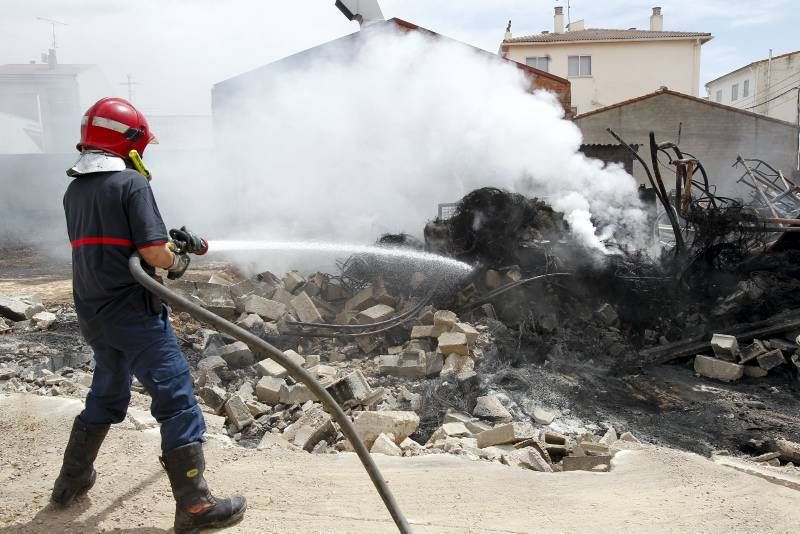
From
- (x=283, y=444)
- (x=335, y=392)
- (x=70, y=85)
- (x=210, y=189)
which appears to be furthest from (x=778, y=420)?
(x=70, y=85)

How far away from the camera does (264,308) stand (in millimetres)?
7258

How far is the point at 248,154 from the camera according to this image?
1403cm

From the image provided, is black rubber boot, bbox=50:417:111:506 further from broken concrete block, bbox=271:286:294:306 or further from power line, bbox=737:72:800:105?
power line, bbox=737:72:800:105

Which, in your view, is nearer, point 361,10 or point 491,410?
point 491,410

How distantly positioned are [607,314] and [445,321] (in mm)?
2440

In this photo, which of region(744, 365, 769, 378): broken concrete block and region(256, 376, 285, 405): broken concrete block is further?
region(744, 365, 769, 378): broken concrete block

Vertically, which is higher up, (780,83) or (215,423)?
(780,83)

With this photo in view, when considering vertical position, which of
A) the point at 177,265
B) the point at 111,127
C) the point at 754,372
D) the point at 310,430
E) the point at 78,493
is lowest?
the point at 754,372

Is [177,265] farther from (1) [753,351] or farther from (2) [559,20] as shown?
(2) [559,20]

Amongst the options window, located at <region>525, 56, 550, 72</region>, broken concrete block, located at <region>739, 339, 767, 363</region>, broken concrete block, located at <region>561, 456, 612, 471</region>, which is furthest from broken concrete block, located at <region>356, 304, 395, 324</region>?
window, located at <region>525, 56, 550, 72</region>

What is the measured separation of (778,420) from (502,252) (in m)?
3.56

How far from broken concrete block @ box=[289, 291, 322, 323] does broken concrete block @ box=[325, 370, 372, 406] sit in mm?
2382

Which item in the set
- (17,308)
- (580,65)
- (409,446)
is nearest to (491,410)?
(409,446)

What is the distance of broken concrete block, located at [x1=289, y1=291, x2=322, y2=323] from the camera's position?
7.37 metres
